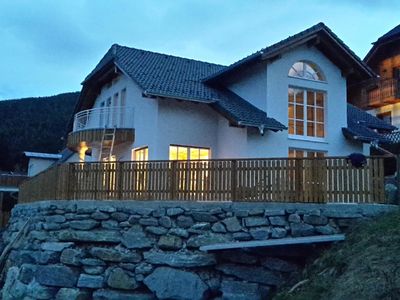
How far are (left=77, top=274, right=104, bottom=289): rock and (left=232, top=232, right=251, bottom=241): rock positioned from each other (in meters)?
3.84

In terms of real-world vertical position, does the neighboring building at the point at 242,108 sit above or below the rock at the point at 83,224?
above

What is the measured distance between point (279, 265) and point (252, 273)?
68cm

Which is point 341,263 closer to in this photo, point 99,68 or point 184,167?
point 184,167

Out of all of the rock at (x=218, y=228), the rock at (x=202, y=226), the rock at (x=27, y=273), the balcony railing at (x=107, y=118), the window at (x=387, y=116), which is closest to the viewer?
the rock at (x=218, y=228)

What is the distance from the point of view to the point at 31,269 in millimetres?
14750

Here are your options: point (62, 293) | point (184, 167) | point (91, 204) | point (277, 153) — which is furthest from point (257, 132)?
point (62, 293)

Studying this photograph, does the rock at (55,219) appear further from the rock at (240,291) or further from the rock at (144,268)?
the rock at (240,291)

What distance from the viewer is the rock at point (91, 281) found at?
44.1 feet

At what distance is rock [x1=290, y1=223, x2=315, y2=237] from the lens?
12.1m

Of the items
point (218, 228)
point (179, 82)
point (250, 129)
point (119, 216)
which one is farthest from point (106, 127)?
point (218, 228)

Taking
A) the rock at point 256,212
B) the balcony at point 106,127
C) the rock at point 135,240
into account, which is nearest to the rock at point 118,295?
the rock at point 135,240

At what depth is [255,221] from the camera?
12562 millimetres

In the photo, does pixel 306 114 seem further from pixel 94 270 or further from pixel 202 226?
pixel 94 270

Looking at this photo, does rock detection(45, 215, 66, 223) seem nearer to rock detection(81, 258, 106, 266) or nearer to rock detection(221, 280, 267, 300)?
rock detection(81, 258, 106, 266)
